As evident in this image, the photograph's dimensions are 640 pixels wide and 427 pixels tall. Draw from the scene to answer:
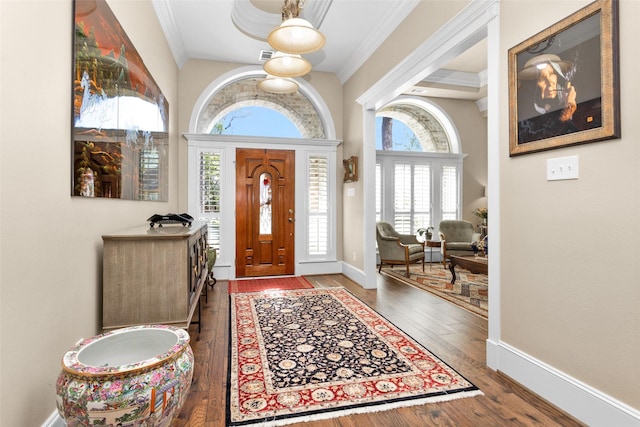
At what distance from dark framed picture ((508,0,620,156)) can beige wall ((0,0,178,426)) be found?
2.62 metres

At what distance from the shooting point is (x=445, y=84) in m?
6.54

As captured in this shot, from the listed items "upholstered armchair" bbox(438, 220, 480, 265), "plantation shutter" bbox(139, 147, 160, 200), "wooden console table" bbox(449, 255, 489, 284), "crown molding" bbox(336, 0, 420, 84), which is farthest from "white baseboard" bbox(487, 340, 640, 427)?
"upholstered armchair" bbox(438, 220, 480, 265)

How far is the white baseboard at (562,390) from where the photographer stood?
5.35 ft

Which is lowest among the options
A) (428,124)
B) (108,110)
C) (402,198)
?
(402,198)

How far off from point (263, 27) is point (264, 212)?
2.70m

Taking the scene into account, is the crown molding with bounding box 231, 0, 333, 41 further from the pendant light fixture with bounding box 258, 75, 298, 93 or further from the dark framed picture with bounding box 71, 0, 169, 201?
the dark framed picture with bounding box 71, 0, 169, 201

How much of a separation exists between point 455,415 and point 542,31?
2.30 metres

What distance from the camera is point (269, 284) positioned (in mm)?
5039

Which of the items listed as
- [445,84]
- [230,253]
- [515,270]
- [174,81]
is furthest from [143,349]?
[445,84]

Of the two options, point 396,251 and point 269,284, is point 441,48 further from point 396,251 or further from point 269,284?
point 269,284

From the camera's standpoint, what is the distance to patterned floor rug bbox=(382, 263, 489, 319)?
403cm

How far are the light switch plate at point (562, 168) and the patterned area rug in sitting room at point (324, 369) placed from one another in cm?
139

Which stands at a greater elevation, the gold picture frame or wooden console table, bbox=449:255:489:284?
the gold picture frame

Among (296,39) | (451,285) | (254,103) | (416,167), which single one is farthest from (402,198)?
(296,39)
